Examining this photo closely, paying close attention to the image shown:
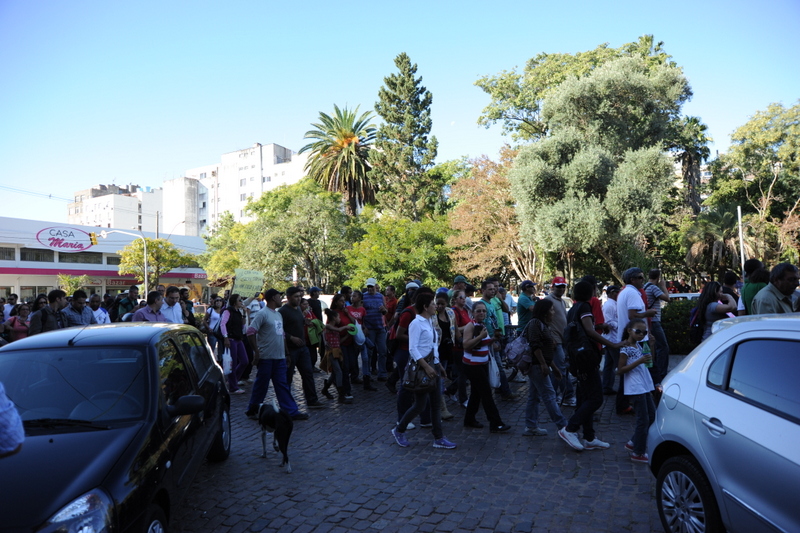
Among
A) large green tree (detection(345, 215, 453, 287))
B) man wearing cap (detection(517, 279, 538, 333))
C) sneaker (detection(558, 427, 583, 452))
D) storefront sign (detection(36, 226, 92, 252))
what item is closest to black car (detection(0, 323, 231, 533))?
sneaker (detection(558, 427, 583, 452))

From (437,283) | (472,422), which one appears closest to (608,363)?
(472,422)

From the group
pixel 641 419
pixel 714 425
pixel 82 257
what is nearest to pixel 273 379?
pixel 641 419

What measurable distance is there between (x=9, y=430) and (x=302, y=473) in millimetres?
3213

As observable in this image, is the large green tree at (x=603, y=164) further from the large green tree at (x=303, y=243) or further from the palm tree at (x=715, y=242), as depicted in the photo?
the large green tree at (x=303, y=243)

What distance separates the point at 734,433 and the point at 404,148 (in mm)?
35900

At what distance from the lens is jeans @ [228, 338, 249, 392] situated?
10453 mm

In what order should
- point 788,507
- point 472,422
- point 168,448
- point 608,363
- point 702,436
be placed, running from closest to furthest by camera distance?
point 788,507
point 702,436
point 168,448
point 472,422
point 608,363

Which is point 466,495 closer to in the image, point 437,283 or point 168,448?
A: point 168,448

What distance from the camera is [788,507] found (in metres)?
2.76

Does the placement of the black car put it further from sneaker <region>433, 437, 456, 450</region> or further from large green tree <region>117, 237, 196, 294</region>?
large green tree <region>117, 237, 196, 294</region>

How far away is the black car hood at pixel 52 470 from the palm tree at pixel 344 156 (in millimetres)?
38509

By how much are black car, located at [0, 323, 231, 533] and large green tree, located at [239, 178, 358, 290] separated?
32495 mm

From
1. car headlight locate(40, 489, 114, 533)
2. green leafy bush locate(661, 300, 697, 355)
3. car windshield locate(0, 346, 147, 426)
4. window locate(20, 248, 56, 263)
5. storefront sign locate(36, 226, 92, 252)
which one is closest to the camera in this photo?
car headlight locate(40, 489, 114, 533)

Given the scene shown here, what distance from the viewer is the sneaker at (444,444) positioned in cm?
630
